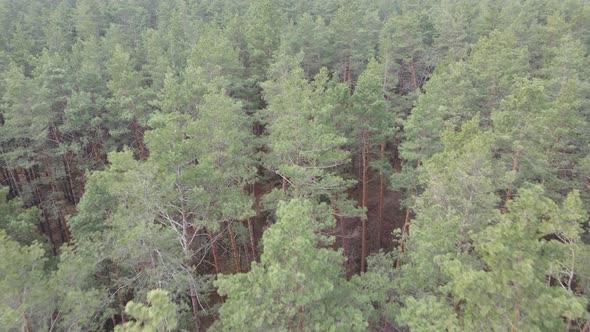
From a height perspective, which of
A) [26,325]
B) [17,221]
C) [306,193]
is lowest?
[26,325]

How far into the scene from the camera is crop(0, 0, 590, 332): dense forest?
10.6 m

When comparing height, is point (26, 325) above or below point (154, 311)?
below

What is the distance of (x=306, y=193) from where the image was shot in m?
17.0

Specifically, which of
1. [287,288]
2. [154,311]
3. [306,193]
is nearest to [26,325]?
[154,311]

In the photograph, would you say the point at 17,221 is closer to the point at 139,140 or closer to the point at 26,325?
the point at 26,325

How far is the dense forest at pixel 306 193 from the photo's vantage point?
10594mm

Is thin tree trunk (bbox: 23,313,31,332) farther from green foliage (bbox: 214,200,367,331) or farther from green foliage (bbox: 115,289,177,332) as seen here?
green foliage (bbox: 214,200,367,331)

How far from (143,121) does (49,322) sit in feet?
47.4

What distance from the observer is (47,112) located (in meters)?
24.1

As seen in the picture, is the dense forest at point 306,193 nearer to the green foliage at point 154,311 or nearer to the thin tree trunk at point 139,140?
the green foliage at point 154,311

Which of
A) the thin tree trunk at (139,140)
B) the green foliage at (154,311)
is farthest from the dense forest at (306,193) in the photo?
the thin tree trunk at (139,140)

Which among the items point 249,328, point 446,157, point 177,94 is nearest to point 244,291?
point 249,328

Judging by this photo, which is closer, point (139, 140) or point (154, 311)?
point (154, 311)

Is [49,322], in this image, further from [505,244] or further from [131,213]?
[505,244]
